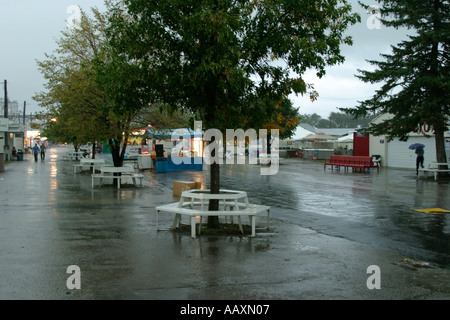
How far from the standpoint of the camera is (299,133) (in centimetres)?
7712

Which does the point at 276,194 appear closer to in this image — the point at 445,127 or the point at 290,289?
the point at 290,289

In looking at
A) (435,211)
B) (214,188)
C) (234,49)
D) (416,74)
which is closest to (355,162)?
(416,74)

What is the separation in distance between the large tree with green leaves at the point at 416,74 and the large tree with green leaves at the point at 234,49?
50.9 feet

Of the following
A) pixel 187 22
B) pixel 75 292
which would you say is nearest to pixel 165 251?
pixel 75 292

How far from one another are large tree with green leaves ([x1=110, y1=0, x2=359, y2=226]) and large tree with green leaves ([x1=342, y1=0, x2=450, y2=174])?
50.9ft

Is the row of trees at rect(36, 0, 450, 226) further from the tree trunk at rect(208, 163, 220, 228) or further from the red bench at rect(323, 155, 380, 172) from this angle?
the red bench at rect(323, 155, 380, 172)

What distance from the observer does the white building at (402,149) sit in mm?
32719

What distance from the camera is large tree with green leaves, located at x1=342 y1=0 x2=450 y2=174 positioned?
22.1 meters

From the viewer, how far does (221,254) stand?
6934mm

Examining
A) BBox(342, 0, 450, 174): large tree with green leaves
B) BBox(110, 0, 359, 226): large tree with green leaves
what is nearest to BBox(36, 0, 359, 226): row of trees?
BBox(110, 0, 359, 226): large tree with green leaves

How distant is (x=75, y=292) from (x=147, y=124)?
16.2 m

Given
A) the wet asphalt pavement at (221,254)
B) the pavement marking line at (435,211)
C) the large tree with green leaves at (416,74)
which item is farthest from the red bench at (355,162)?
the pavement marking line at (435,211)

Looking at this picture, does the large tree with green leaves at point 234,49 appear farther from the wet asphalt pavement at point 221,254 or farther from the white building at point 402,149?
the white building at point 402,149
